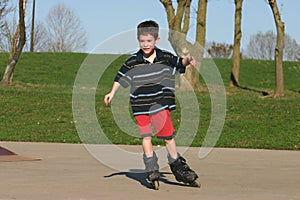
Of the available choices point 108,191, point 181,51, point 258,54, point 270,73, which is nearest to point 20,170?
point 108,191

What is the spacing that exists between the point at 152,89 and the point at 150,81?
0.29 ft

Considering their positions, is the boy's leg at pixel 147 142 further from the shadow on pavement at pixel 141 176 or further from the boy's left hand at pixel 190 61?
the boy's left hand at pixel 190 61

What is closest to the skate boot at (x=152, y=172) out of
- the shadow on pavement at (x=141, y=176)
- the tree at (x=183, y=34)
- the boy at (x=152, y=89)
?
the boy at (x=152, y=89)

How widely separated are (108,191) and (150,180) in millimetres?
509

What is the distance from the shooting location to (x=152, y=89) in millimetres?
8039

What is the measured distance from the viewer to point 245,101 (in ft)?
85.4

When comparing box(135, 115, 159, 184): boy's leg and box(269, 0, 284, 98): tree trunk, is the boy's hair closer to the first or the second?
box(135, 115, 159, 184): boy's leg

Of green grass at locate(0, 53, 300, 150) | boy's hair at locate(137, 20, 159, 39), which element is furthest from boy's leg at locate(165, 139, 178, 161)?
green grass at locate(0, 53, 300, 150)

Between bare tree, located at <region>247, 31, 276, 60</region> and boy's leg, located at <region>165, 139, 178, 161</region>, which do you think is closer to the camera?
boy's leg, located at <region>165, 139, 178, 161</region>

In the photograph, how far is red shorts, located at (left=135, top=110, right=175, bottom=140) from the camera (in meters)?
8.10

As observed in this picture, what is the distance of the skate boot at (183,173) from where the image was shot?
316 inches

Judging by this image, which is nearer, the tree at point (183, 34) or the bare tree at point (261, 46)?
the tree at point (183, 34)

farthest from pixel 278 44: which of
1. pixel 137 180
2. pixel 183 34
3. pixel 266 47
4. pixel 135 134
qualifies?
pixel 266 47

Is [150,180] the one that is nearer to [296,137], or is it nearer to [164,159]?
[164,159]
